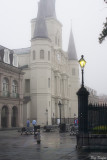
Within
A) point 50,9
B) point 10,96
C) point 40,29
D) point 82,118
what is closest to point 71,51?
point 50,9

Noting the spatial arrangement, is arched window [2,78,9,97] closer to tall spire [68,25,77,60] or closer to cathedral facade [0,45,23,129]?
cathedral facade [0,45,23,129]

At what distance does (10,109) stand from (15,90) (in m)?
4.04

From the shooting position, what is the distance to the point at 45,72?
54.4 m

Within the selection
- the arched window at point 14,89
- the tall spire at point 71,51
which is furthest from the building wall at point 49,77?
the arched window at point 14,89

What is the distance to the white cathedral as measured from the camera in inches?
2117

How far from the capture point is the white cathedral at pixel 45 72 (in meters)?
53.8

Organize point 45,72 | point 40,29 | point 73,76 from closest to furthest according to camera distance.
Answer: point 45,72 → point 40,29 → point 73,76

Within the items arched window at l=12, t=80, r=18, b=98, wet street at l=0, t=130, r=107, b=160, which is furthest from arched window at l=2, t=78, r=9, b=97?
wet street at l=0, t=130, r=107, b=160

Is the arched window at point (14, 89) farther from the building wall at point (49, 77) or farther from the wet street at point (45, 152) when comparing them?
the wet street at point (45, 152)

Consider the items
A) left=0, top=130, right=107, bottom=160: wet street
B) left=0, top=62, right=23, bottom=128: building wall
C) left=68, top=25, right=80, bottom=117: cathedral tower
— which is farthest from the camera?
left=68, top=25, right=80, bottom=117: cathedral tower

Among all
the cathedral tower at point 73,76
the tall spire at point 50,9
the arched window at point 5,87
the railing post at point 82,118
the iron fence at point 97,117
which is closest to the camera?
the railing post at point 82,118

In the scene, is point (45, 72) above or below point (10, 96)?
above

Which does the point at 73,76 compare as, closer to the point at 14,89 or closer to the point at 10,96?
the point at 14,89

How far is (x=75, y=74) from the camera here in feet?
239
